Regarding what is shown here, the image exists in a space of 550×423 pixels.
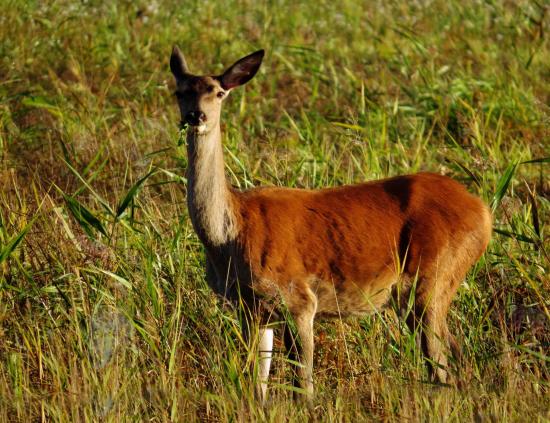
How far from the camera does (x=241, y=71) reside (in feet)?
20.9

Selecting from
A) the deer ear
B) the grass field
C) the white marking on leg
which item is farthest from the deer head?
the white marking on leg

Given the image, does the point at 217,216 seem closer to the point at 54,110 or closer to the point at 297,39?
the point at 54,110

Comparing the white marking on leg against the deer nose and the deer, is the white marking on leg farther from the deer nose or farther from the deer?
the deer nose

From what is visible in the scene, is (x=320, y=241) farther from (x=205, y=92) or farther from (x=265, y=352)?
(x=205, y=92)

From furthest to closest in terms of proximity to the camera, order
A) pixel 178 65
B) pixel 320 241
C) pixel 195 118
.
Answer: pixel 178 65, pixel 320 241, pixel 195 118

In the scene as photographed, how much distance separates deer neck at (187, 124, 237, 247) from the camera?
236 inches

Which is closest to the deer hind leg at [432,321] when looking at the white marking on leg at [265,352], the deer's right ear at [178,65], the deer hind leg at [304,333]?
the deer hind leg at [304,333]

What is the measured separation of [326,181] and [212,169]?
1.81m

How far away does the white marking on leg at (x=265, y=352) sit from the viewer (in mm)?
5940

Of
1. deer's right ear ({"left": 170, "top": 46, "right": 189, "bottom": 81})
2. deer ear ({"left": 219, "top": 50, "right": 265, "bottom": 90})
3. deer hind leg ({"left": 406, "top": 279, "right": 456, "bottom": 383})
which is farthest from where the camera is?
deer's right ear ({"left": 170, "top": 46, "right": 189, "bottom": 81})

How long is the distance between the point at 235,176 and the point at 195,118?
139 centimetres

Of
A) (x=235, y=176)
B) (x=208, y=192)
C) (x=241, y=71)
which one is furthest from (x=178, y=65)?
(x=235, y=176)

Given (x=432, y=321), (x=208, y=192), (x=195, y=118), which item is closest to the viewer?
(x=195, y=118)

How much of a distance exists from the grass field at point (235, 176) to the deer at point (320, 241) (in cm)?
18
